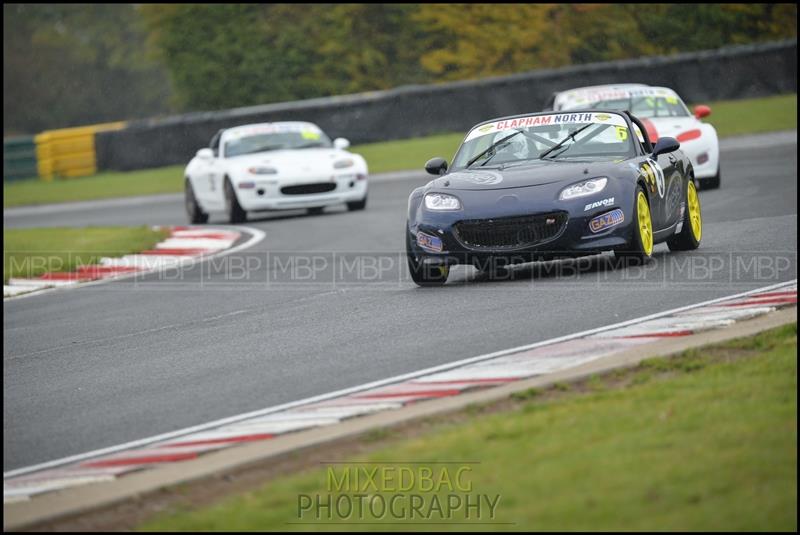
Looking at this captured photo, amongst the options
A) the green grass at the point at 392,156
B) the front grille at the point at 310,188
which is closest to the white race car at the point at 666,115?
the front grille at the point at 310,188

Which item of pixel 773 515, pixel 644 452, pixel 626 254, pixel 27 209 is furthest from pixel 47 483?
pixel 27 209

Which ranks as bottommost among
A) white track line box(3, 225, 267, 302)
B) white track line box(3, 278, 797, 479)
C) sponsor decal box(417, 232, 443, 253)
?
white track line box(3, 225, 267, 302)

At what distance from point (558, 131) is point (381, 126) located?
70.1ft

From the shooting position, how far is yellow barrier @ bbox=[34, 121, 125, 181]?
3719 cm

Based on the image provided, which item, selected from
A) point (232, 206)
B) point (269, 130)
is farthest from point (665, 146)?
point (269, 130)

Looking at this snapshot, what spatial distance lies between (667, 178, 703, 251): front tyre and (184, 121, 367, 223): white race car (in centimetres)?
840

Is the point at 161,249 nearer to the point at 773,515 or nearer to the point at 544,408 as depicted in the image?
the point at 544,408

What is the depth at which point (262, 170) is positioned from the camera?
2008cm

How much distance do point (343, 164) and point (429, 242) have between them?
966cm

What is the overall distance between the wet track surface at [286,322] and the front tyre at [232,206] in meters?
4.65

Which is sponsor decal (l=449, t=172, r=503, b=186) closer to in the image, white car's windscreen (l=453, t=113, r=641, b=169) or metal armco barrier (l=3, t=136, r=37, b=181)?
white car's windscreen (l=453, t=113, r=641, b=169)

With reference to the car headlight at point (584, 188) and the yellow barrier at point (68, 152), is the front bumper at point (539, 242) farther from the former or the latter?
the yellow barrier at point (68, 152)

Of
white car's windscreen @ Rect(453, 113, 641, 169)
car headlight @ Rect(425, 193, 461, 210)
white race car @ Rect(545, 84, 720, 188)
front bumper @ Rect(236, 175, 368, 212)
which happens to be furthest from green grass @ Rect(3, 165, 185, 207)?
car headlight @ Rect(425, 193, 461, 210)

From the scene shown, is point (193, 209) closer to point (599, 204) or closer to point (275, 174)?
point (275, 174)
